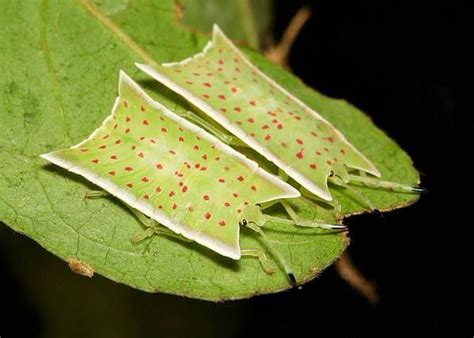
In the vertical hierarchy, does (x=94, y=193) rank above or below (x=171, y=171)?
below

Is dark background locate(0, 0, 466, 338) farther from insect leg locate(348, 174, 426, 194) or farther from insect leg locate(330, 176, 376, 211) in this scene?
insect leg locate(330, 176, 376, 211)

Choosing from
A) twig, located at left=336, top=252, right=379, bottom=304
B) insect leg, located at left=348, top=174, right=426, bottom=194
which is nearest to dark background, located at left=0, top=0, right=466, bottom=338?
twig, located at left=336, top=252, right=379, bottom=304

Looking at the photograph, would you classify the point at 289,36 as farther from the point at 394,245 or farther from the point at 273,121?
the point at 394,245

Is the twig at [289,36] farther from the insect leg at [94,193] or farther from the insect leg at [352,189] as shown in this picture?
the insect leg at [94,193]

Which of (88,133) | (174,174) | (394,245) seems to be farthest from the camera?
(394,245)

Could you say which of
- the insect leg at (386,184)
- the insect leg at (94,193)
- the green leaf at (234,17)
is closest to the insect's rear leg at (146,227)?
the insect leg at (94,193)

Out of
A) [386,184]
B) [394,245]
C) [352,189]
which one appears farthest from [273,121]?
[394,245]
